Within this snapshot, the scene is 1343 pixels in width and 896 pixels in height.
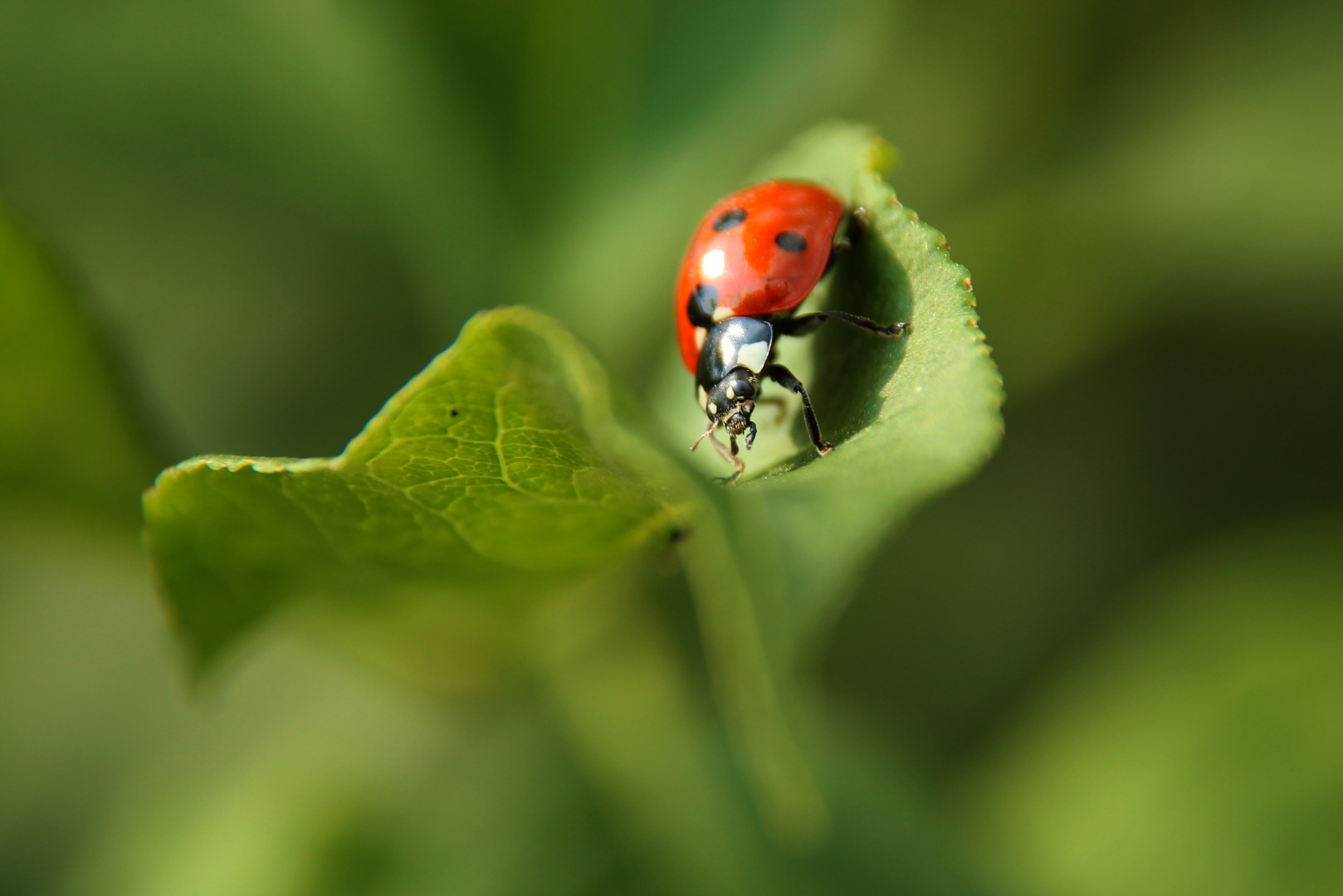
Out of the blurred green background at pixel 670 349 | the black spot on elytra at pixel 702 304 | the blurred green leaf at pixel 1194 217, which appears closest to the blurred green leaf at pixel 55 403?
the blurred green background at pixel 670 349

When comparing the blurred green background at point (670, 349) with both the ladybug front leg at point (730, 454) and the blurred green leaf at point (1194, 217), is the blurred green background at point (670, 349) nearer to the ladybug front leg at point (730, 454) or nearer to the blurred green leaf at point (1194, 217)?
the blurred green leaf at point (1194, 217)

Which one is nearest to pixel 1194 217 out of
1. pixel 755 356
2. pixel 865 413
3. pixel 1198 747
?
pixel 1198 747

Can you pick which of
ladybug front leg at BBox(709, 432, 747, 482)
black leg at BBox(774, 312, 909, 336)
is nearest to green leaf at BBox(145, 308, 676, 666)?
ladybug front leg at BBox(709, 432, 747, 482)

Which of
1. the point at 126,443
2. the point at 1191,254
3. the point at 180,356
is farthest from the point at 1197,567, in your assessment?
the point at 180,356

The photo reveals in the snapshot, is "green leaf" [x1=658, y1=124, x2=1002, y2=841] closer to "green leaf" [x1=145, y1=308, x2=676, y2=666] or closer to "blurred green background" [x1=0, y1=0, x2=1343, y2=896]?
"green leaf" [x1=145, y1=308, x2=676, y2=666]

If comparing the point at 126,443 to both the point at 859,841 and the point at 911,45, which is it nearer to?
the point at 859,841
